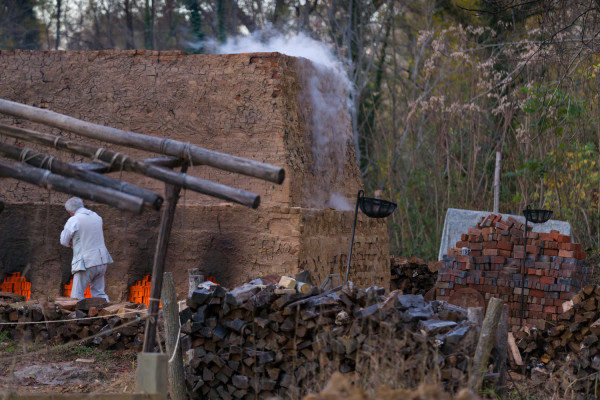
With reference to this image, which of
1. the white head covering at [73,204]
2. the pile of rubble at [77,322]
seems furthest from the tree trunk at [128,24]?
the pile of rubble at [77,322]

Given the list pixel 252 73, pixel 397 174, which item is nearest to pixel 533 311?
pixel 252 73

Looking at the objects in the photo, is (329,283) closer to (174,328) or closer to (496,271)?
(174,328)

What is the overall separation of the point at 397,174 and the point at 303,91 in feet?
28.7

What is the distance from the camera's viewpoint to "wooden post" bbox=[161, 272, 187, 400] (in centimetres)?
615

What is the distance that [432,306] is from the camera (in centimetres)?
651

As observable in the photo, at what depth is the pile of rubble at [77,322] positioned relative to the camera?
27.4 ft

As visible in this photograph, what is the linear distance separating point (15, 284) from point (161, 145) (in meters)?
5.84

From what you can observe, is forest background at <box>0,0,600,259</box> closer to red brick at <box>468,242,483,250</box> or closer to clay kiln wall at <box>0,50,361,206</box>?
red brick at <box>468,242,483,250</box>

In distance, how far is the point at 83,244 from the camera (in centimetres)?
907

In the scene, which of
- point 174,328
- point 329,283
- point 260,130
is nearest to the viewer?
point 174,328

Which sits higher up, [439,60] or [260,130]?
[439,60]

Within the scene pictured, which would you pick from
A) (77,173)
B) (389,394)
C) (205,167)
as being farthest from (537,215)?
(77,173)

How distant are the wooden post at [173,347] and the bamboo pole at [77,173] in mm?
1635

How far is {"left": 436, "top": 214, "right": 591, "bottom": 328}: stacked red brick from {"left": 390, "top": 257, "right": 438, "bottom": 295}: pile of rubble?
7.58 ft
